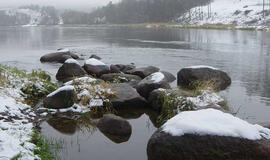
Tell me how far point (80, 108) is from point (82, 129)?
1634 mm

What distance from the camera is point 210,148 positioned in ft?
23.0

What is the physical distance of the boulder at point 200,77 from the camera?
15.1 meters

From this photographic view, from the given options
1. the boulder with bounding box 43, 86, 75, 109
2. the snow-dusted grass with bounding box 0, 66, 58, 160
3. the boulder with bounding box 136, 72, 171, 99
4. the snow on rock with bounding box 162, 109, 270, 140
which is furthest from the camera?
the boulder with bounding box 136, 72, 171, 99

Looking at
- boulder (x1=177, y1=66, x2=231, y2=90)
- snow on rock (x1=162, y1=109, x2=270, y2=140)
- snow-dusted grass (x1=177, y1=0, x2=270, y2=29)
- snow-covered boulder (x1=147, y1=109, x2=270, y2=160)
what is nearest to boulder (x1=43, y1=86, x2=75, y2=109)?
snow-covered boulder (x1=147, y1=109, x2=270, y2=160)

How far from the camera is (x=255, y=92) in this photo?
1502cm

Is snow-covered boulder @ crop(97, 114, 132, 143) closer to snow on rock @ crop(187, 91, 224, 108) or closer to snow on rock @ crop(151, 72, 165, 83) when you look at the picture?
snow on rock @ crop(187, 91, 224, 108)

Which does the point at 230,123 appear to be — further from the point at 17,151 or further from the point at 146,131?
the point at 17,151

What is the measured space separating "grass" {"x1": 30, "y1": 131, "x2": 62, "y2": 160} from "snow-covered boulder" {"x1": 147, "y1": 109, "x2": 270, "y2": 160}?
2.69m

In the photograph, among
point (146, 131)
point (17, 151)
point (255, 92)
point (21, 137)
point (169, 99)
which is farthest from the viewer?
point (255, 92)

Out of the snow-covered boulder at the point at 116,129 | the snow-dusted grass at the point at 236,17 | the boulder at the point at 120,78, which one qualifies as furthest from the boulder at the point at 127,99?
the snow-dusted grass at the point at 236,17

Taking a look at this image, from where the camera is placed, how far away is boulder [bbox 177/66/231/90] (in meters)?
15.1

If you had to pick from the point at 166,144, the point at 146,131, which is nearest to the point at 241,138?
the point at 166,144

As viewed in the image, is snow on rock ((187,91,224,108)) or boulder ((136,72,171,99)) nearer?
snow on rock ((187,91,224,108))

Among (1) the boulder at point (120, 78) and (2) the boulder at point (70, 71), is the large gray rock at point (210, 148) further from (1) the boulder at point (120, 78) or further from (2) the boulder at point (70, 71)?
(2) the boulder at point (70, 71)
